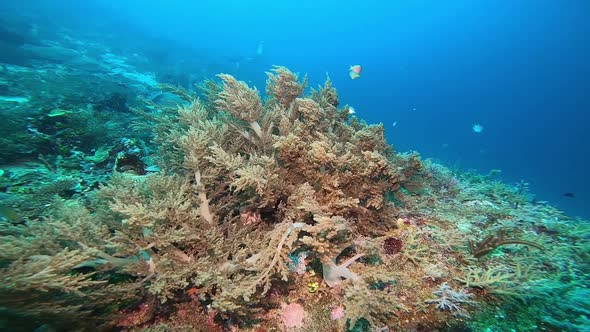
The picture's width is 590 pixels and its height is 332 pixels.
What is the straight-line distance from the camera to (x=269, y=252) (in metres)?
2.82

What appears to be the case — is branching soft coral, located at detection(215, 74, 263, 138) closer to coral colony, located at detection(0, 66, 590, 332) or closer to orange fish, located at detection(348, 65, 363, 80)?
coral colony, located at detection(0, 66, 590, 332)

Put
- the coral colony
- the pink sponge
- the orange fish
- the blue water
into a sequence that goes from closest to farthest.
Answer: the coral colony, the pink sponge, the orange fish, the blue water

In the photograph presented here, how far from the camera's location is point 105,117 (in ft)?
28.2

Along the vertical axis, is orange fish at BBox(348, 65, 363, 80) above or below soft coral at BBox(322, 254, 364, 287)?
above

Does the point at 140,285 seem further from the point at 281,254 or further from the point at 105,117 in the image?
the point at 105,117

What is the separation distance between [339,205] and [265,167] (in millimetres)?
1101

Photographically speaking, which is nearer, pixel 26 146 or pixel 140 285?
pixel 140 285

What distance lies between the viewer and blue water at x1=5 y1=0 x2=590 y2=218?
233ft

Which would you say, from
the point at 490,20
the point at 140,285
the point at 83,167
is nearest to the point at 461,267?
the point at 140,285

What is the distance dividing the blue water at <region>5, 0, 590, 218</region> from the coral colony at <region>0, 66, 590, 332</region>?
43847 millimetres

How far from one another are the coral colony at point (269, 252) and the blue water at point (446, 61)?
43.8 m

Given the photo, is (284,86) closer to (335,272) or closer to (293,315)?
(335,272)

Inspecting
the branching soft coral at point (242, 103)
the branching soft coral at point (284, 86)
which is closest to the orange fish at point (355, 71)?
the branching soft coral at point (284, 86)

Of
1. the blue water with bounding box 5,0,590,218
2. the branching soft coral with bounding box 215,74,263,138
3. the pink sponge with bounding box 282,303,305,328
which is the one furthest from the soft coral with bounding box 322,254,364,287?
the blue water with bounding box 5,0,590,218
